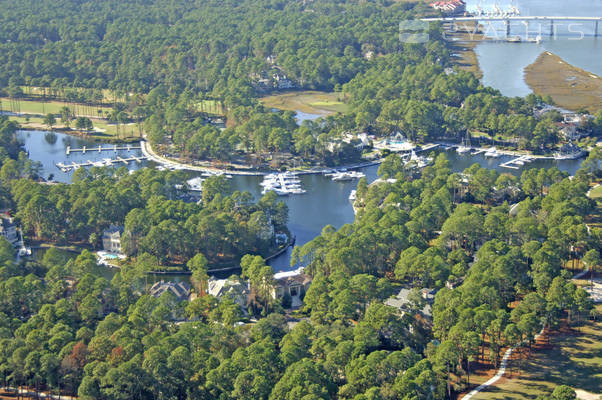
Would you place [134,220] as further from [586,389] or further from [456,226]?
[586,389]

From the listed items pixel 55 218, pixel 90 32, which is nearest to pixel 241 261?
pixel 55 218

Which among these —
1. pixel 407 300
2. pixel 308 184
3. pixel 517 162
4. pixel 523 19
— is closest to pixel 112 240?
pixel 308 184

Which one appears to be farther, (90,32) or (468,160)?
(90,32)

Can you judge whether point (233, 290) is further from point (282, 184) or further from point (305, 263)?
point (282, 184)

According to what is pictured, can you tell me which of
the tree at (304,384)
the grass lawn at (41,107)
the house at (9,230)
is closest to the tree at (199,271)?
the tree at (304,384)

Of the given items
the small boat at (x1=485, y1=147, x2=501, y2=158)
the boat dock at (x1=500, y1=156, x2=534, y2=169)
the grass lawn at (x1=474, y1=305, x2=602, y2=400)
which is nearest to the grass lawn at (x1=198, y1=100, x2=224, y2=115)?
the small boat at (x1=485, y1=147, x2=501, y2=158)

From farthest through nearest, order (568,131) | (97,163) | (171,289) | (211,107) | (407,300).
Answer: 1. (211,107)
2. (568,131)
3. (97,163)
4. (171,289)
5. (407,300)
